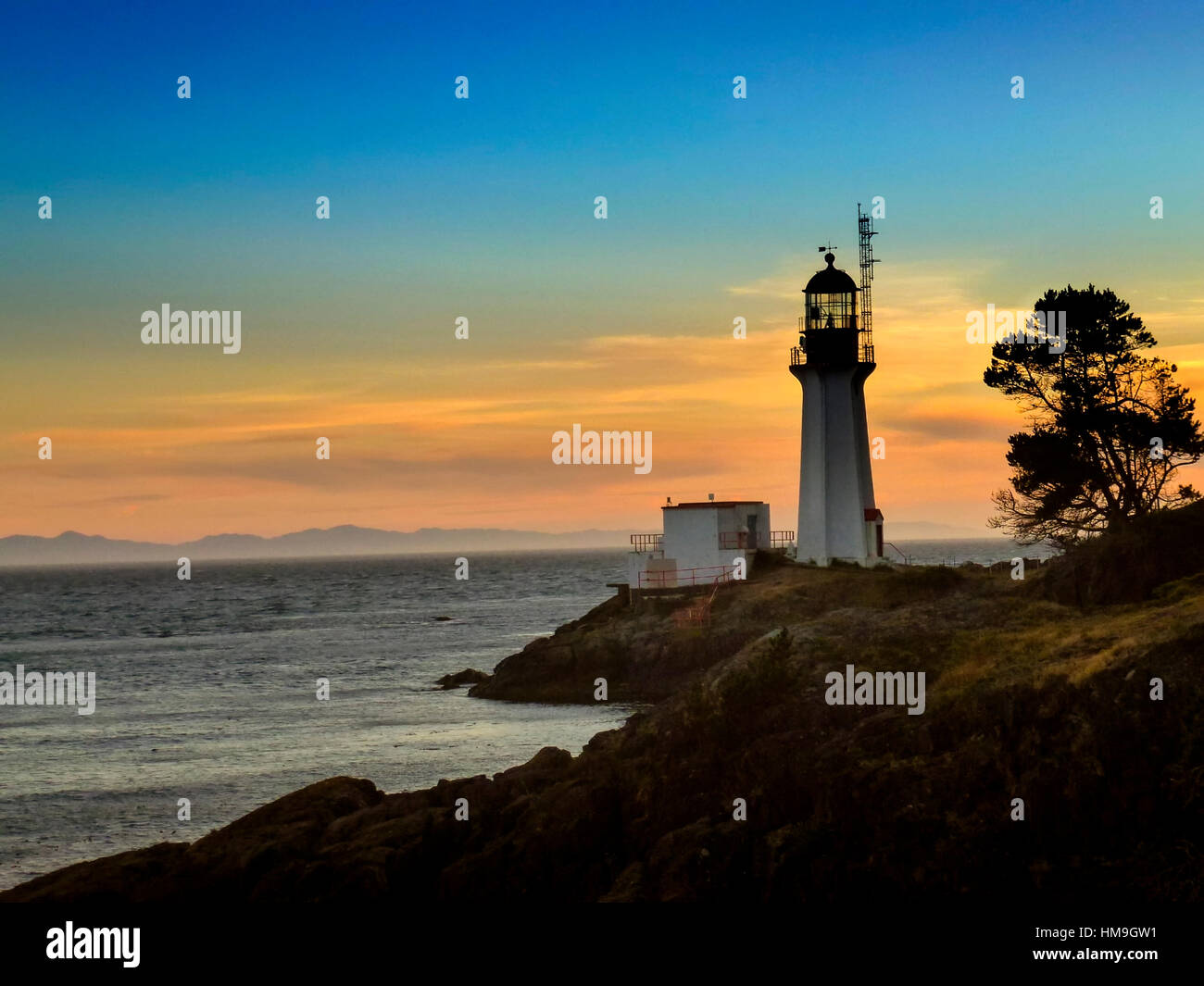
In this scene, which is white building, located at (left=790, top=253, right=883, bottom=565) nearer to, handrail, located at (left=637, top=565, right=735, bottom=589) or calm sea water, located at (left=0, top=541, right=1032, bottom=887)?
handrail, located at (left=637, top=565, right=735, bottom=589)

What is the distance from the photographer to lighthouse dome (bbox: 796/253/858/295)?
187ft

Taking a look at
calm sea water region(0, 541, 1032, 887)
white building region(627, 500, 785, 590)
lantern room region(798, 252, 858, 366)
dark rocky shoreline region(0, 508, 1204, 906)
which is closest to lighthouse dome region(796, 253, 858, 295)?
lantern room region(798, 252, 858, 366)

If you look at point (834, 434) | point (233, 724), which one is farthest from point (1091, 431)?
point (233, 724)

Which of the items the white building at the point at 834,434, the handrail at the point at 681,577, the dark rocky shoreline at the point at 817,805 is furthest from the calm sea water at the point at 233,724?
the white building at the point at 834,434

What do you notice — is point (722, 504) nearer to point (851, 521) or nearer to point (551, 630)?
point (851, 521)

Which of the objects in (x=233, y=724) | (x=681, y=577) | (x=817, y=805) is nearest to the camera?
(x=817, y=805)

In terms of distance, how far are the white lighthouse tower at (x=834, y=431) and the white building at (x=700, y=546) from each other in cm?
237

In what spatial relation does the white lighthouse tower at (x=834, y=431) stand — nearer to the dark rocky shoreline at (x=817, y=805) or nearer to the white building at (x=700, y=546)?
the white building at (x=700, y=546)

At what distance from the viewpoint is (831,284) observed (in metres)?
57.1

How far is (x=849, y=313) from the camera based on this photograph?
57250mm

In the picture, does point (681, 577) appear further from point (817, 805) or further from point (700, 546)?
point (817, 805)

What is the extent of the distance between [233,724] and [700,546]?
21.3 m

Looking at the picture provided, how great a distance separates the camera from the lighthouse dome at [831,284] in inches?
2248

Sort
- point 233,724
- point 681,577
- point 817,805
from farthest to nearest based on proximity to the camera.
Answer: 1. point 681,577
2. point 233,724
3. point 817,805
